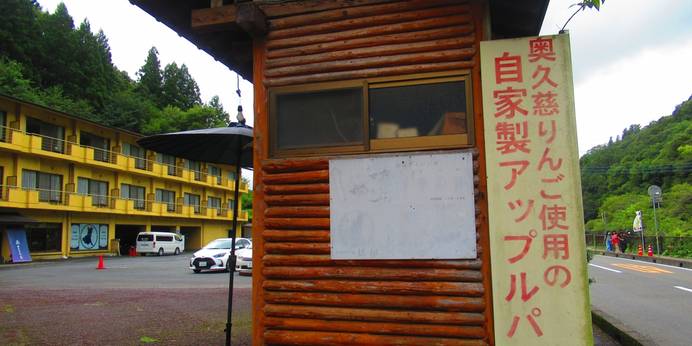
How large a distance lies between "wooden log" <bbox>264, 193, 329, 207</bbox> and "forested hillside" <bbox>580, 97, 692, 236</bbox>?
3509 centimetres

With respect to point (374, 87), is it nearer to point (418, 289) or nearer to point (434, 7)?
point (434, 7)

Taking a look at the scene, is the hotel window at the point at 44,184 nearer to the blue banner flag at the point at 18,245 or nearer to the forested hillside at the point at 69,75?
the blue banner flag at the point at 18,245

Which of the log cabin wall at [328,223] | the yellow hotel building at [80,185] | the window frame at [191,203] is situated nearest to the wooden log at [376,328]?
the log cabin wall at [328,223]

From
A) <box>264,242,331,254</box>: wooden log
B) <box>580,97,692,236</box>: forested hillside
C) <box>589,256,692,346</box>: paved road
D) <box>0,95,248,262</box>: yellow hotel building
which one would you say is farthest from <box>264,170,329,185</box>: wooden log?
<box>580,97,692,236</box>: forested hillside

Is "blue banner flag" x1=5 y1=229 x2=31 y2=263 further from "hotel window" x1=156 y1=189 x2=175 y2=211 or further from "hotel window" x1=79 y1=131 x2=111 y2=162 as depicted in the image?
"hotel window" x1=156 y1=189 x2=175 y2=211

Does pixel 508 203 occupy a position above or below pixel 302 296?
above

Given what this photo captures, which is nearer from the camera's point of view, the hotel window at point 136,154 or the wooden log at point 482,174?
the wooden log at point 482,174

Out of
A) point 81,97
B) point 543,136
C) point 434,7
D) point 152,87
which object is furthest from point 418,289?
point 152,87

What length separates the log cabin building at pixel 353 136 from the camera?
163 inches

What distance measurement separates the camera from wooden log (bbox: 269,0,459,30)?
4.41 meters

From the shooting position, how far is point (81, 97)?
55531 millimetres

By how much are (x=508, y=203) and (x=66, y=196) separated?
35.9 m

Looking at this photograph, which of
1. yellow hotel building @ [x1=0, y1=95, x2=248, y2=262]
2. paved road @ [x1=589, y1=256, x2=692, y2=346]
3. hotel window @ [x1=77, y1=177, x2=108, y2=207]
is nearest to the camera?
paved road @ [x1=589, y1=256, x2=692, y2=346]

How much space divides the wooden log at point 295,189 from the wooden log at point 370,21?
1325 millimetres
